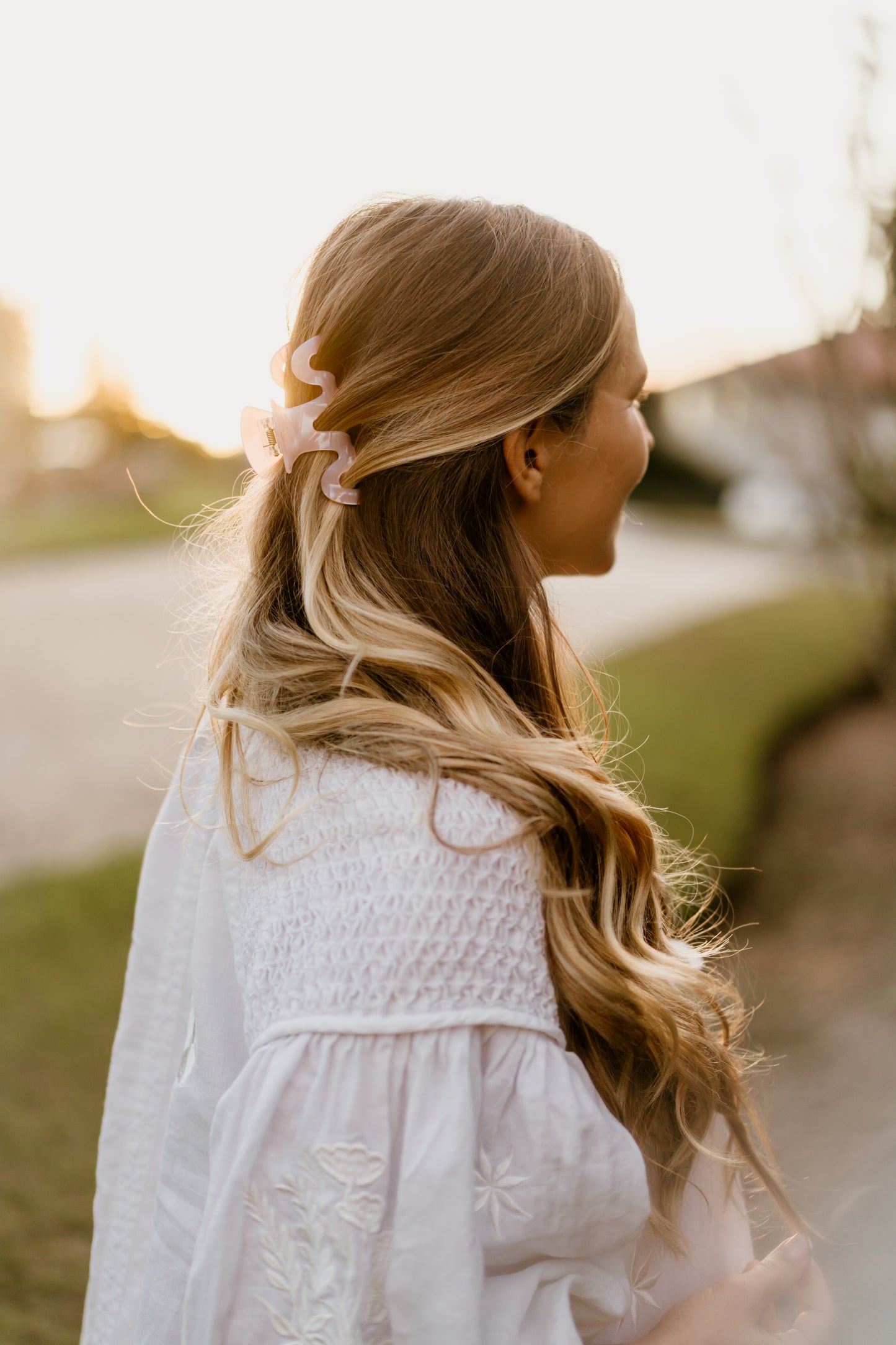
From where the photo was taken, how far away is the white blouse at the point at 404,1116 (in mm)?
963

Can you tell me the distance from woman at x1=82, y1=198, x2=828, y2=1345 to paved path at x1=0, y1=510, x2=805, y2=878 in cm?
36

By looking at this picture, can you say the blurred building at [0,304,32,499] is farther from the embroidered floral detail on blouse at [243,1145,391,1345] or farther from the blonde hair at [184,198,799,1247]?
the embroidered floral detail on blouse at [243,1145,391,1345]

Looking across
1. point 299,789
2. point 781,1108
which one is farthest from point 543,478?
point 781,1108

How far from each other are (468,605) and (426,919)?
46 centimetres

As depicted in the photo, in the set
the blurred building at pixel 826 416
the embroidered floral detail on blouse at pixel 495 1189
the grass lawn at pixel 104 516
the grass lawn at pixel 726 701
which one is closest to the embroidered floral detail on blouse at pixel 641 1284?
the embroidered floral detail on blouse at pixel 495 1189

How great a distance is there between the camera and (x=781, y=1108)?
3.47 m

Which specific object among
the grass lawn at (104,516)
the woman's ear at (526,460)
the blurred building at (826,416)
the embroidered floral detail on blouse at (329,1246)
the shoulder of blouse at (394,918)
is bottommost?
the grass lawn at (104,516)

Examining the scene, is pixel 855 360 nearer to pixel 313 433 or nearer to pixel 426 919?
pixel 313 433

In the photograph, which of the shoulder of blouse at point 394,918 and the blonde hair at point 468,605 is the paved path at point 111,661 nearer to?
the blonde hair at point 468,605

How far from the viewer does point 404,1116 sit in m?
0.99

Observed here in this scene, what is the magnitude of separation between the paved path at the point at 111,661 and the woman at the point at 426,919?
36 centimetres

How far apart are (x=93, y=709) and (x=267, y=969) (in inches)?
279

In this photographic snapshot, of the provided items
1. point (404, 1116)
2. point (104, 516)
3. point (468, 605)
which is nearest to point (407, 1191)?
point (404, 1116)

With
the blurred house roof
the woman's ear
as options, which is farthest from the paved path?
the blurred house roof
